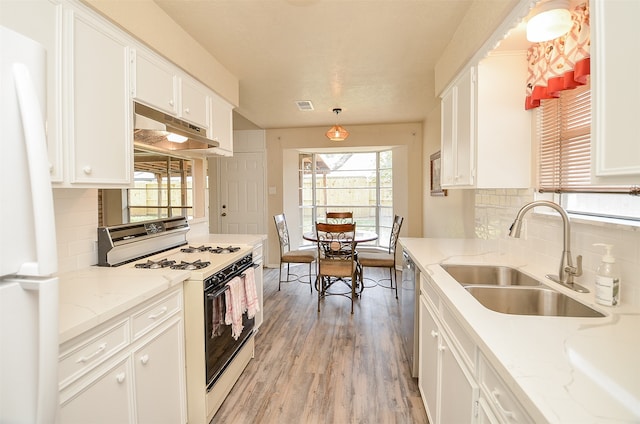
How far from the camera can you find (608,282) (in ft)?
3.76

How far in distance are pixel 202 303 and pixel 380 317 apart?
2187mm

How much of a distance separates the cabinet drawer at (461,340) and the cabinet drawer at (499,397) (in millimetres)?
63

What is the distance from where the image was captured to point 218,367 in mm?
1885

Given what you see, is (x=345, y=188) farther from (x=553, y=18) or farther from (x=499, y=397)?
(x=499, y=397)

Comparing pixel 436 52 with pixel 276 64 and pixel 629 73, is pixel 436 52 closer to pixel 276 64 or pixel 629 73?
pixel 276 64

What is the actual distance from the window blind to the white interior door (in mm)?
4379

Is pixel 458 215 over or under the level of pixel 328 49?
under

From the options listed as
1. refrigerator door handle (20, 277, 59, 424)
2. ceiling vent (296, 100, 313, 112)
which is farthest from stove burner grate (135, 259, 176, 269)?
ceiling vent (296, 100, 313, 112)

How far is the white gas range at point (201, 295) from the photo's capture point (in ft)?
5.65

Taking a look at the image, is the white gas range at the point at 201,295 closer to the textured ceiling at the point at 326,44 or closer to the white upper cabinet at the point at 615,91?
the textured ceiling at the point at 326,44

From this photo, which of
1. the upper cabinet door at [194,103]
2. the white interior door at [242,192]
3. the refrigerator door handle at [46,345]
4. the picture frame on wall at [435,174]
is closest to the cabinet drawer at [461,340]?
the refrigerator door handle at [46,345]

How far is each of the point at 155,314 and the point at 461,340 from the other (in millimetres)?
1333

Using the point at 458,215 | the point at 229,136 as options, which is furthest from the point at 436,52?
the point at 229,136

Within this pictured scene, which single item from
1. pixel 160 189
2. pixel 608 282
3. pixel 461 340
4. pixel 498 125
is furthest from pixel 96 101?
pixel 608 282
